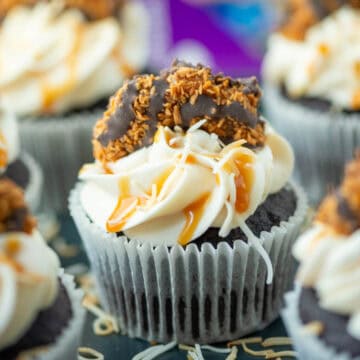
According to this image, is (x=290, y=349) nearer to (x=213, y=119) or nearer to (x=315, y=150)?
(x=213, y=119)

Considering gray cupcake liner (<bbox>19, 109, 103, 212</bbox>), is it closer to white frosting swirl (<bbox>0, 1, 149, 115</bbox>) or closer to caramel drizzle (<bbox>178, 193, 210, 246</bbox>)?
white frosting swirl (<bbox>0, 1, 149, 115</bbox>)

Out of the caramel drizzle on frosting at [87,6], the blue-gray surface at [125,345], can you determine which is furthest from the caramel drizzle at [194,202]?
the caramel drizzle on frosting at [87,6]

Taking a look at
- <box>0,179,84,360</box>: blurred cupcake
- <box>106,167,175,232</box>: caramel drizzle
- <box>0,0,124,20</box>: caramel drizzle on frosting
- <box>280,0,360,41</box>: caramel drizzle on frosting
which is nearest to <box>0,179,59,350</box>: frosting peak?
<box>0,179,84,360</box>: blurred cupcake

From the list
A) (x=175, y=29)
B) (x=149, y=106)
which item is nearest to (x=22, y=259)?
(x=149, y=106)

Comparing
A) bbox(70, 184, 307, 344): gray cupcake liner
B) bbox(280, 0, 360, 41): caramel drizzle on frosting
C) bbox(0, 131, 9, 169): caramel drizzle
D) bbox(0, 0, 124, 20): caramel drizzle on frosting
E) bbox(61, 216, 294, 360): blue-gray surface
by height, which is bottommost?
bbox(61, 216, 294, 360): blue-gray surface

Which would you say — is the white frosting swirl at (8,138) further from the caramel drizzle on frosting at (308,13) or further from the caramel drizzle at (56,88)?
the caramel drizzle on frosting at (308,13)

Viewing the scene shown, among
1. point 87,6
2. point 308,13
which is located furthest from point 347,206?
point 87,6
